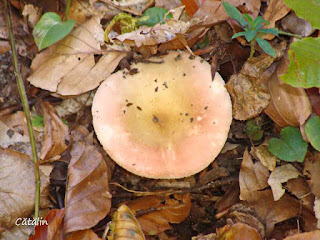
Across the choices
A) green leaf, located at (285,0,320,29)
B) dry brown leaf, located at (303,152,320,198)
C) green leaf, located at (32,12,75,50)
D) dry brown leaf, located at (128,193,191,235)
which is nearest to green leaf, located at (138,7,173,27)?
green leaf, located at (32,12,75,50)

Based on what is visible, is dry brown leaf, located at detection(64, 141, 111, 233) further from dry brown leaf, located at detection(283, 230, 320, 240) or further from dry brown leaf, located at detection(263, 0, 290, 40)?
dry brown leaf, located at detection(263, 0, 290, 40)

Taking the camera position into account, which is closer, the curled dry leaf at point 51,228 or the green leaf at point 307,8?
the green leaf at point 307,8

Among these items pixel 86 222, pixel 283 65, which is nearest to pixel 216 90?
pixel 283 65

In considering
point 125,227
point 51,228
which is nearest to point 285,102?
point 125,227

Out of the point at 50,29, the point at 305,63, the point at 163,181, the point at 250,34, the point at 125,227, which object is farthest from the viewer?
the point at 163,181

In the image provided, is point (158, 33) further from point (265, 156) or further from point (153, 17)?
point (265, 156)

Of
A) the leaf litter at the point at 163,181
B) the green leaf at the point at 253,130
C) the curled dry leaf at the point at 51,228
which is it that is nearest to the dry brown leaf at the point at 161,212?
the leaf litter at the point at 163,181

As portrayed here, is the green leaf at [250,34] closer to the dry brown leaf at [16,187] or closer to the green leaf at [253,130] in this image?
the green leaf at [253,130]
